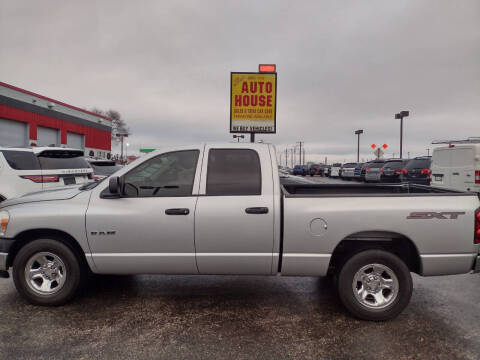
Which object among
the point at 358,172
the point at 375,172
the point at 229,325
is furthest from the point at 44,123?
the point at 229,325

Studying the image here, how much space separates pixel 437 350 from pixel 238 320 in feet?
5.96

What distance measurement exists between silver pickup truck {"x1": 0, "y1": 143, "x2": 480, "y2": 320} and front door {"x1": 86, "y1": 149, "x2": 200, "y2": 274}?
1 cm

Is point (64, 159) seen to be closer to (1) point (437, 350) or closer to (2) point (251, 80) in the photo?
A: (2) point (251, 80)

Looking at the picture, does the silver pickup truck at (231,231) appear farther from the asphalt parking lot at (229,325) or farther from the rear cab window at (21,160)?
the rear cab window at (21,160)

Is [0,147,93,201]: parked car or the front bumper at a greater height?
[0,147,93,201]: parked car

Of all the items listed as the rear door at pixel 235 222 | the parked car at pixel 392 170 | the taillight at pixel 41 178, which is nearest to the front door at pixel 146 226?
the rear door at pixel 235 222

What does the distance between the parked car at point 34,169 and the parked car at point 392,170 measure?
1687 centimetres

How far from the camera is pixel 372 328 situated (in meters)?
3.26

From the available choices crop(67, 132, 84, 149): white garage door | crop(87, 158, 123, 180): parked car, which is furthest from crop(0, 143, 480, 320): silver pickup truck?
crop(67, 132, 84, 149): white garage door

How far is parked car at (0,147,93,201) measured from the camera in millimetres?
6520

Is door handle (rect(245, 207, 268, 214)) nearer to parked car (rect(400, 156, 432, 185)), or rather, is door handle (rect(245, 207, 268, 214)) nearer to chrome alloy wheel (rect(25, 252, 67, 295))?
chrome alloy wheel (rect(25, 252, 67, 295))

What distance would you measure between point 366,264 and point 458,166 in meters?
9.62

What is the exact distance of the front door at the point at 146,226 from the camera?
3490 mm

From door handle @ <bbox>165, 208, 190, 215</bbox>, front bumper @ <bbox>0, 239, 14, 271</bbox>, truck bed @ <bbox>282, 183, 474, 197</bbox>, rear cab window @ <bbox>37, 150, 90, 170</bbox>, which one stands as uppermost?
rear cab window @ <bbox>37, 150, 90, 170</bbox>
